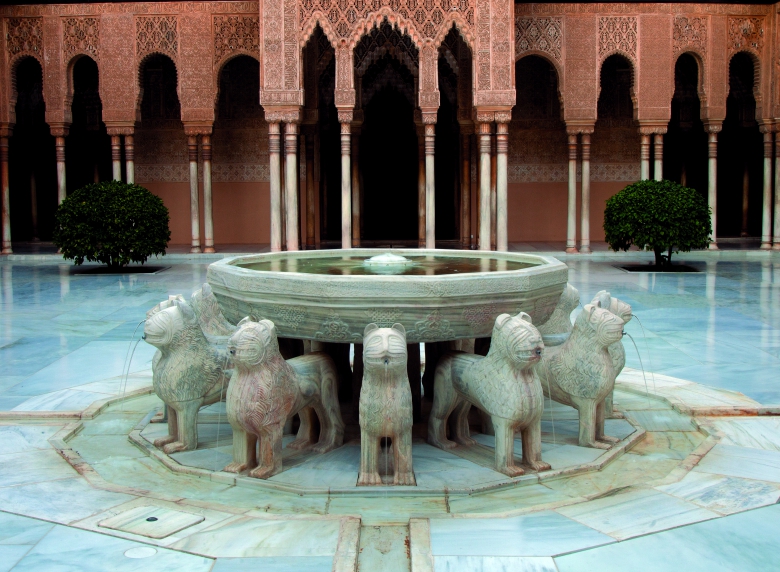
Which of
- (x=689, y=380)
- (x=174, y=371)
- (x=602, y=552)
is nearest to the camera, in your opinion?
(x=602, y=552)

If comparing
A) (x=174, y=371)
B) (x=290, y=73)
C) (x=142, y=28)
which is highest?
(x=142, y=28)

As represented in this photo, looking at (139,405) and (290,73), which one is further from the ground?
(290,73)

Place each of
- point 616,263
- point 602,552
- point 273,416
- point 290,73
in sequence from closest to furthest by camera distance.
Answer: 1. point 602,552
2. point 273,416
3. point 290,73
4. point 616,263

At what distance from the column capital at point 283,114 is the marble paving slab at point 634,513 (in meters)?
10.7

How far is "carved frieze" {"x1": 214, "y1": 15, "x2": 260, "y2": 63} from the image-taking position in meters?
14.4

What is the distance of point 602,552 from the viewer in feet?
9.41

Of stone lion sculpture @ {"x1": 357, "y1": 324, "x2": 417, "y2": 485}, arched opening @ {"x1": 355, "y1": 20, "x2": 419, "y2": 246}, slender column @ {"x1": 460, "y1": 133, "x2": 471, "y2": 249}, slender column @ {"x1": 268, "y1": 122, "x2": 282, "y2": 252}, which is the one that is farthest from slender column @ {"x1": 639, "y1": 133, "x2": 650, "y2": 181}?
stone lion sculpture @ {"x1": 357, "y1": 324, "x2": 417, "y2": 485}

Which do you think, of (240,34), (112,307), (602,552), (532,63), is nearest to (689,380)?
(602,552)

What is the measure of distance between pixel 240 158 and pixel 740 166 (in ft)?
34.4

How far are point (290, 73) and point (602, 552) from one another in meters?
11.3

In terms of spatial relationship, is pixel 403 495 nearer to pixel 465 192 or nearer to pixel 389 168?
pixel 465 192

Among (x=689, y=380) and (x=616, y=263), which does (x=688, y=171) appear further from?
A: (x=689, y=380)

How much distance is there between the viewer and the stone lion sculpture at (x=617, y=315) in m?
4.12

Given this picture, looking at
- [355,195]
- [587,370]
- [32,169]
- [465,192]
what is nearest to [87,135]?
[32,169]
